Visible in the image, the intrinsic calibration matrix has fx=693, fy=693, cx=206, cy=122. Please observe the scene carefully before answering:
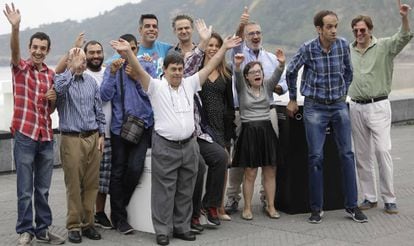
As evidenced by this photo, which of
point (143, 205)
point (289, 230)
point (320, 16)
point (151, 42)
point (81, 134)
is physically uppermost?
point (320, 16)

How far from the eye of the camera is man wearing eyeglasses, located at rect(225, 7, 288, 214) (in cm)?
688

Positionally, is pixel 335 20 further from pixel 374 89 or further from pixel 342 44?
pixel 374 89

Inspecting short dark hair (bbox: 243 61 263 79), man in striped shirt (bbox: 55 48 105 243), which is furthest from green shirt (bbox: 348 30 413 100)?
man in striped shirt (bbox: 55 48 105 243)

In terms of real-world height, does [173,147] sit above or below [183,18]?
below

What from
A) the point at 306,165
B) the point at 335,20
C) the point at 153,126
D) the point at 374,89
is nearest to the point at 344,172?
the point at 306,165

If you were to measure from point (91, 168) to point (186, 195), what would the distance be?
843mm

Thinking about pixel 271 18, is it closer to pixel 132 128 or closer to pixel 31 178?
pixel 132 128

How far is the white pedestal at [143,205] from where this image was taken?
608cm

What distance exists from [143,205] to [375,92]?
2.55 metres

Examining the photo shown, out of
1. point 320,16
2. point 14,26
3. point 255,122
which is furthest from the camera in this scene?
point 255,122

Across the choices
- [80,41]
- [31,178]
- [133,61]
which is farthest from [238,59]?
[31,178]

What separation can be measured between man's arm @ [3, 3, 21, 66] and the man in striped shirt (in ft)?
1.32

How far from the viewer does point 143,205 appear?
6137 mm

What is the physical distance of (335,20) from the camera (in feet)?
21.1
